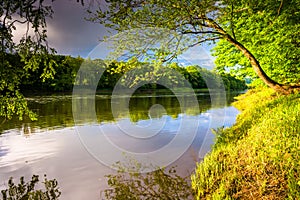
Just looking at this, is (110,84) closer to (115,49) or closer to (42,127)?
(42,127)

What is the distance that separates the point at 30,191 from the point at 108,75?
76326 millimetres

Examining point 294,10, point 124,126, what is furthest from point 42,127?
point 294,10

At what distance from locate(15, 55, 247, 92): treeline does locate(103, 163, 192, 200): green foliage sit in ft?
11.7

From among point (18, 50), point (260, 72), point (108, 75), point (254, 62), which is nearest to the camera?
point (18, 50)

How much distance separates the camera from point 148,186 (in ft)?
23.7

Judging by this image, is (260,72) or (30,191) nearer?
(30,191)

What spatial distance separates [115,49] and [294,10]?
9.08 meters

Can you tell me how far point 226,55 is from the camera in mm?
21141

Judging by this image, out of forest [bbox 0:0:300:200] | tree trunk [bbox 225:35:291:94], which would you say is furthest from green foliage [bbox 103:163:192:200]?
tree trunk [bbox 225:35:291:94]

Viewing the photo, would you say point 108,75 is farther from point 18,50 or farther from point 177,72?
point 18,50

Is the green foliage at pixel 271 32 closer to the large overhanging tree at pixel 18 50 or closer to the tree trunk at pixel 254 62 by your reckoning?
the tree trunk at pixel 254 62

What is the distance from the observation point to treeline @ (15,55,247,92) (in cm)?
1074

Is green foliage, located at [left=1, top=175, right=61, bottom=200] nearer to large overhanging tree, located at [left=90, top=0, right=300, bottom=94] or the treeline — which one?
the treeline

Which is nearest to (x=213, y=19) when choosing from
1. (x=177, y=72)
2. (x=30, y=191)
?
(x=177, y=72)
